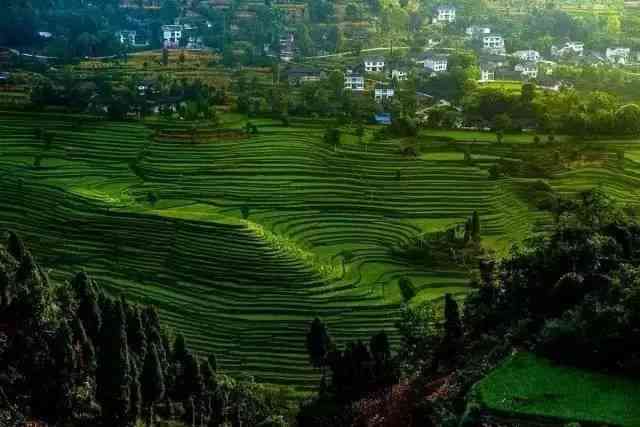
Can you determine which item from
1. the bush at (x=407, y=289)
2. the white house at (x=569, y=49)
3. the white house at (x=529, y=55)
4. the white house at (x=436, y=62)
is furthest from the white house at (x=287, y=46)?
the bush at (x=407, y=289)

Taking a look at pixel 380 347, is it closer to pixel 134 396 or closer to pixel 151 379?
pixel 151 379

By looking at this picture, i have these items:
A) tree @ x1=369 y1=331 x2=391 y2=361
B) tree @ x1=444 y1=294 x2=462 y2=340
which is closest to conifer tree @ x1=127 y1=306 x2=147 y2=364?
tree @ x1=369 y1=331 x2=391 y2=361

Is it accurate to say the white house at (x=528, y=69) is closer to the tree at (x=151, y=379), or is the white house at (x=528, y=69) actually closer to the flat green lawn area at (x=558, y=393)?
the tree at (x=151, y=379)

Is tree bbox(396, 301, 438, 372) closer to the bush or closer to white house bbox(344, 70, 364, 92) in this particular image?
the bush

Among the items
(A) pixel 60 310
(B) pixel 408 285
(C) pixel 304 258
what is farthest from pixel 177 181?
(A) pixel 60 310

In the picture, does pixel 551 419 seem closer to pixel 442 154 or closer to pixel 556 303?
pixel 556 303

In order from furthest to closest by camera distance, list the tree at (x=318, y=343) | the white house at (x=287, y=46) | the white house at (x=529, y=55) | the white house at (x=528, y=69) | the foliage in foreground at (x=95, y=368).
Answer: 1. the white house at (x=287, y=46)
2. the white house at (x=529, y=55)
3. the white house at (x=528, y=69)
4. the tree at (x=318, y=343)
5. the foliage in foreground at (x=95, y=368)

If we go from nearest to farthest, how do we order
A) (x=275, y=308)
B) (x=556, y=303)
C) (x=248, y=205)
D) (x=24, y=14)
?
(x=556, y=303)
(x=275, y=308)
(x=248, y=205)
(x=24, y=14)
